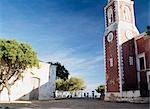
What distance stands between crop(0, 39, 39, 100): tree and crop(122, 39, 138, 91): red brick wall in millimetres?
9297

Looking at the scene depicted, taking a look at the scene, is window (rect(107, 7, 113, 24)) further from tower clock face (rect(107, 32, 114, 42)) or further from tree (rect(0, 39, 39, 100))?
tree (rect(0, 39, 39, 100))

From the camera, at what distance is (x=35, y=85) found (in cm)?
2983

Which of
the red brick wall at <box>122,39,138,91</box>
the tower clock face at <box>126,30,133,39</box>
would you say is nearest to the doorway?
the red brick wall at <box>122,39,138,91</box>

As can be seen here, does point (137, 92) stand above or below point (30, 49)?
below

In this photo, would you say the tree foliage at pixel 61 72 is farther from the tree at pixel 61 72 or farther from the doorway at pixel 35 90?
the doorway at pixel 35 90

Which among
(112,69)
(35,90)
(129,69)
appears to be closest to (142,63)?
(129,69)

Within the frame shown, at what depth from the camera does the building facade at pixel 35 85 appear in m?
28.0

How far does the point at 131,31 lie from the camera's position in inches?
1053

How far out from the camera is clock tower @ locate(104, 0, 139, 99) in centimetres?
2483

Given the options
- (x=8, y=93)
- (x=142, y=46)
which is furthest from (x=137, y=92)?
(x=8, y=93)

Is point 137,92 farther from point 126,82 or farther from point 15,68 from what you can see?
point 15,68

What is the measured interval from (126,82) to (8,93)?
12.5 m

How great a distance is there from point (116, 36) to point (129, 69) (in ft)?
12.7

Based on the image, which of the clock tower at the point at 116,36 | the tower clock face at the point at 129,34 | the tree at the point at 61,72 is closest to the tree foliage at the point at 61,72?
the tree at the point at 61,72
